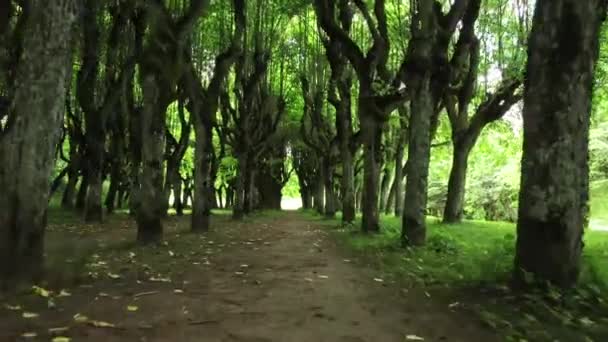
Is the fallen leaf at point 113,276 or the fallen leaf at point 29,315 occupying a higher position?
the fallen leaf at point 113,276

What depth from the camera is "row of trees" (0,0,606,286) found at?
21.8 ft

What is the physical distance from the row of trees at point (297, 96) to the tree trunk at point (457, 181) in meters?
0.05

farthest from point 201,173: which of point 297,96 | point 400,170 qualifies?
point 297,96

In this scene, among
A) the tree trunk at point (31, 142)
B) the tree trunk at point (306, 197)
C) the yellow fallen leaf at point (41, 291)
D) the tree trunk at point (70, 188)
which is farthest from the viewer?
the tree trunk at point (306, 197)

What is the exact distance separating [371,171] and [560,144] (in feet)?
31.6

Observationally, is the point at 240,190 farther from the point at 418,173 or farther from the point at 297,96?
the point at 297,96

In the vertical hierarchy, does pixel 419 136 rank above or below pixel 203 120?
below

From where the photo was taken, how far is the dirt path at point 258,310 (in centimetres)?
519

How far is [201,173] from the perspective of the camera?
16234mm

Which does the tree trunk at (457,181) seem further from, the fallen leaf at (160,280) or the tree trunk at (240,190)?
the fallen leaf at (160,280)

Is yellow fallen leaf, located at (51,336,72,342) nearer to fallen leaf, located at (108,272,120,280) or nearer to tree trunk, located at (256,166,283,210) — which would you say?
fallen leaf, located at (108,272,120,280)

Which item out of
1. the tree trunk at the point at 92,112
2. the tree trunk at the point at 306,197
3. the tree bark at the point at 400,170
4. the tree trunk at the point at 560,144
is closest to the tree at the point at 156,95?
the tree trunk at the point at 92,112

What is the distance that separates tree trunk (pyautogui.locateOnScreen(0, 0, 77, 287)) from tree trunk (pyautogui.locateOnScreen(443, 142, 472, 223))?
1534 cm

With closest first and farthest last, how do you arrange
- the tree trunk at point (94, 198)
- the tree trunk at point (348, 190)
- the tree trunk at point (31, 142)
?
1. the tree trunk at point (31, 142)
2. the tree trunk at point (94, 198)
3. the tree trunk at point (348, 190)
